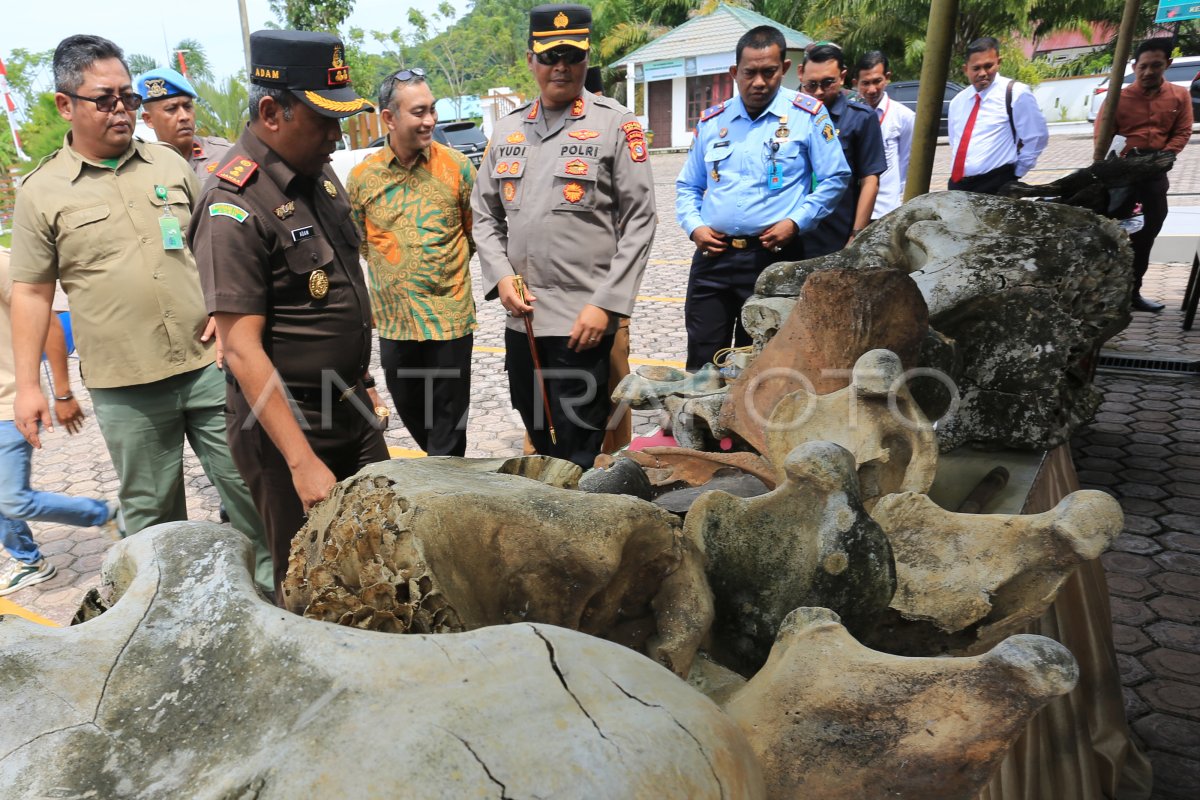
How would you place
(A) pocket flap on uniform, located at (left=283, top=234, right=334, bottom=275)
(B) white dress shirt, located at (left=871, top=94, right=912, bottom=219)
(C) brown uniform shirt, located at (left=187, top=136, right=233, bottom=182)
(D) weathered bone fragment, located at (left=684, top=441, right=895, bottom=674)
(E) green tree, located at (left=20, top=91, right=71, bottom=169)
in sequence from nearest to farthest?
(D) weathered bone fragment, located at (left=684, top=441, right=895, bottom=674), (A) pocket flap on uniform, located at (left=283, top=234, right=334, bottom=275), (C) brown uniform shirt, located at (left=187, top=136, right=233, bottom=182), (B) white dress shirt, located at (left=871, top=94, right=912, bottom=219), (E) green tree, located at (left=20, top=91, right=71, bottom=169)

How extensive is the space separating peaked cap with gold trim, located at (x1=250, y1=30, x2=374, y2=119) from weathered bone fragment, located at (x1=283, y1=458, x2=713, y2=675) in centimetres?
118

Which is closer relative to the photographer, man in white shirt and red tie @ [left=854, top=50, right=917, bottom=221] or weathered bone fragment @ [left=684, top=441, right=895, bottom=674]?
weathered bone fragment @ [left=684, top=441, right=895, bottom=674]

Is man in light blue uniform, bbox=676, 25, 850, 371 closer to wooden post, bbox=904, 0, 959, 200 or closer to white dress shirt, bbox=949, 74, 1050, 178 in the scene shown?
wooden post, bbox=904, 0, 959, 200

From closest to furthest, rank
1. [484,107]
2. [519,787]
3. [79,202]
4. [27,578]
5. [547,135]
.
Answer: [519,787], [79,202], [547,135], [27,578], [484,107]

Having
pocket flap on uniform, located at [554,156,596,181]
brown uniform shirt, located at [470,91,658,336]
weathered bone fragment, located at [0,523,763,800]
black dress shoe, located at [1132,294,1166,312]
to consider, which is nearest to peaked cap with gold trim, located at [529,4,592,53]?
brown uniform shirt, located at [470,91,658,336]

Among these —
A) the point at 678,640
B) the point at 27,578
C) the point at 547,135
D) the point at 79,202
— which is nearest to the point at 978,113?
the point at 547,135

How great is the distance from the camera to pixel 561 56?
113 inches

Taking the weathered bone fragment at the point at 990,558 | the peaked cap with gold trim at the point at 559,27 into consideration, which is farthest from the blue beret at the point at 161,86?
the weathered bone fragment at the point at 990,558

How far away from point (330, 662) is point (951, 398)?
1.56m

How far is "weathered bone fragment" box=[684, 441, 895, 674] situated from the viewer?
1.15 metres

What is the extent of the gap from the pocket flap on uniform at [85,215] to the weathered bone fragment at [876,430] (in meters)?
2.24

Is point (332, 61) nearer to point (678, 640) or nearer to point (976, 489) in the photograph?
point (678, 640)

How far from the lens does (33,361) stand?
2639 mm

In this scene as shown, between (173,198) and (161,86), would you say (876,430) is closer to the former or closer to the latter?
(173,198)
